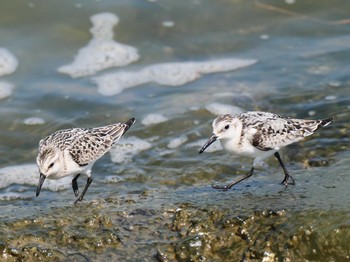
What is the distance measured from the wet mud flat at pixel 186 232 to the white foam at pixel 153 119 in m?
4.17

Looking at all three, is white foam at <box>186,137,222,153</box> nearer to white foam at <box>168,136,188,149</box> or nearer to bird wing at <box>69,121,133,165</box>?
white foam at <box>168,136,188,149</box>

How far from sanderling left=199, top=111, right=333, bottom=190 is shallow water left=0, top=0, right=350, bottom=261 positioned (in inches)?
17.2

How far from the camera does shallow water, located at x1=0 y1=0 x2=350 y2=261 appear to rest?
→ 18.9 feet

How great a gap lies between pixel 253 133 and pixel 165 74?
5582 millimetres

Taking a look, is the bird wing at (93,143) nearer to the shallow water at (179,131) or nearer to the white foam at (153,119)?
the shallow water at (179,131)

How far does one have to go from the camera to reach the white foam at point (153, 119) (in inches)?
418

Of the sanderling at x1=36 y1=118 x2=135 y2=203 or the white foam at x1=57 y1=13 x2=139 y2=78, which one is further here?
the white foam at x1=57 y1=13 x2=139 y2=78

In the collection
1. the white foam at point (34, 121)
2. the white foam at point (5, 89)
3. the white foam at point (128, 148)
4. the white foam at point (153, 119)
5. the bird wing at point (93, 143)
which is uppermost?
the bird wing at point (93, 143)

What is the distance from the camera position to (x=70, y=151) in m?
7.29

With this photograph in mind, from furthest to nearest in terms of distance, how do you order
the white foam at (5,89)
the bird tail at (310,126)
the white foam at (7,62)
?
1. the white foam at (7,62)
2. the white foam at (5,89)
3. the bird tail at (310,126)

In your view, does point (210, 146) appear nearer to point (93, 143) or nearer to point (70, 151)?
point (93, 143)

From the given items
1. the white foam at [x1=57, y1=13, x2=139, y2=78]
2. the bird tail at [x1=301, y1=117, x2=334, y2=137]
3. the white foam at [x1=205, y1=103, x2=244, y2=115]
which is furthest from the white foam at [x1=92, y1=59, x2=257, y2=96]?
the bird tail at [x1=301, y1=117, x2=334, y2=137]

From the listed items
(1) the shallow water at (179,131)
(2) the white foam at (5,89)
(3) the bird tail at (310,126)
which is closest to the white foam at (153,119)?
(1) the shallow water at (179,131)

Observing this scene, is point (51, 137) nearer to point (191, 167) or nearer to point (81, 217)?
point (81, 217)
